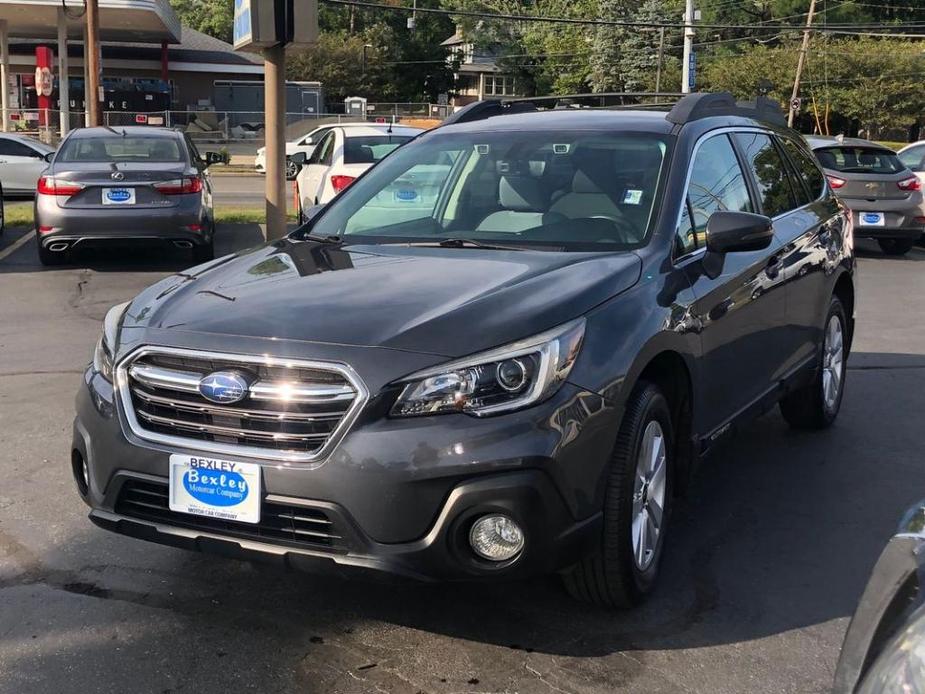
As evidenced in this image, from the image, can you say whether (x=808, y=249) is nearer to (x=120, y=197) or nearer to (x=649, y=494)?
(x=649, y=494)

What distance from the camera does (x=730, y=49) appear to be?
69.6 metres

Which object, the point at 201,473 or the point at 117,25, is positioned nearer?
the point at 201,473

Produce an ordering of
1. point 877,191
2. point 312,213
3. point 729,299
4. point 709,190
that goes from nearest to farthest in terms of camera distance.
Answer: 1. point 729,299
2. point 709,190
3. point 312,213
4. point 877,191

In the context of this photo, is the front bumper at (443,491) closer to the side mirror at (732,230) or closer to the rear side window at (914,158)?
the side mirror at (732,230)

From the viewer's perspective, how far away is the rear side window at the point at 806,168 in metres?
6.04

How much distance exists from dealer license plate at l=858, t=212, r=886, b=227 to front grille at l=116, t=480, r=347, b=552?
12903 millimetres

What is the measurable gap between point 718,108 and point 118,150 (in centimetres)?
846

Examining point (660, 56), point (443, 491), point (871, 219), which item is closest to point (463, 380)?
point (443, 491)

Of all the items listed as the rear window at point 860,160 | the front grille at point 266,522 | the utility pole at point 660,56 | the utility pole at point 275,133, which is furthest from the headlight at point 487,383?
the utility pole at point 660,56

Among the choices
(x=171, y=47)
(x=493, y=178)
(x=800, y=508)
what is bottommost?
(x=800, y=508)

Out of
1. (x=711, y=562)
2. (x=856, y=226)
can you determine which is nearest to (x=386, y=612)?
(x=711, y=562)

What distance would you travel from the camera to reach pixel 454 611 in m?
3.87

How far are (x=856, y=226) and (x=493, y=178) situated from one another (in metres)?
Answer: 11.1

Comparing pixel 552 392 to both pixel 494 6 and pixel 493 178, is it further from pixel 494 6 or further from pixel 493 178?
pixel 494 6
